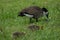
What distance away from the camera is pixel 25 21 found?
1792cm

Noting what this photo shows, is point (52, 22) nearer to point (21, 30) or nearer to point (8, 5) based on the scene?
point (21, 30)

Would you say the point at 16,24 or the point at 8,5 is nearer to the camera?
the point at 16,24

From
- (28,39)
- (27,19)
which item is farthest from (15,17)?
(28,39)

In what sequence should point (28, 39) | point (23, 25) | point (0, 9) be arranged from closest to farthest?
point (28, 39) < point (23, 25) < point (0, 9)

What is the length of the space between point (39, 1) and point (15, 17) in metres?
5.50

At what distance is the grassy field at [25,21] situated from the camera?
568 inches

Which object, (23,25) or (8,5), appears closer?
(23,25)

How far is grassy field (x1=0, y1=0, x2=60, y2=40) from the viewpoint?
14422 millimetres

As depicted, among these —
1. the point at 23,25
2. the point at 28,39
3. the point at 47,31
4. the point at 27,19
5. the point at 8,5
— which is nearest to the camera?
the point at 28,39

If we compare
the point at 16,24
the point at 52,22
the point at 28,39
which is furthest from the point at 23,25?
the point at 28,39

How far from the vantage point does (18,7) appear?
71.9ft

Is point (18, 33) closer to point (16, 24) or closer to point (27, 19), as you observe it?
point (16, 24)

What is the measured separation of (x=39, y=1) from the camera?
24125 millimetres

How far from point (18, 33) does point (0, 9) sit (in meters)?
7.41
